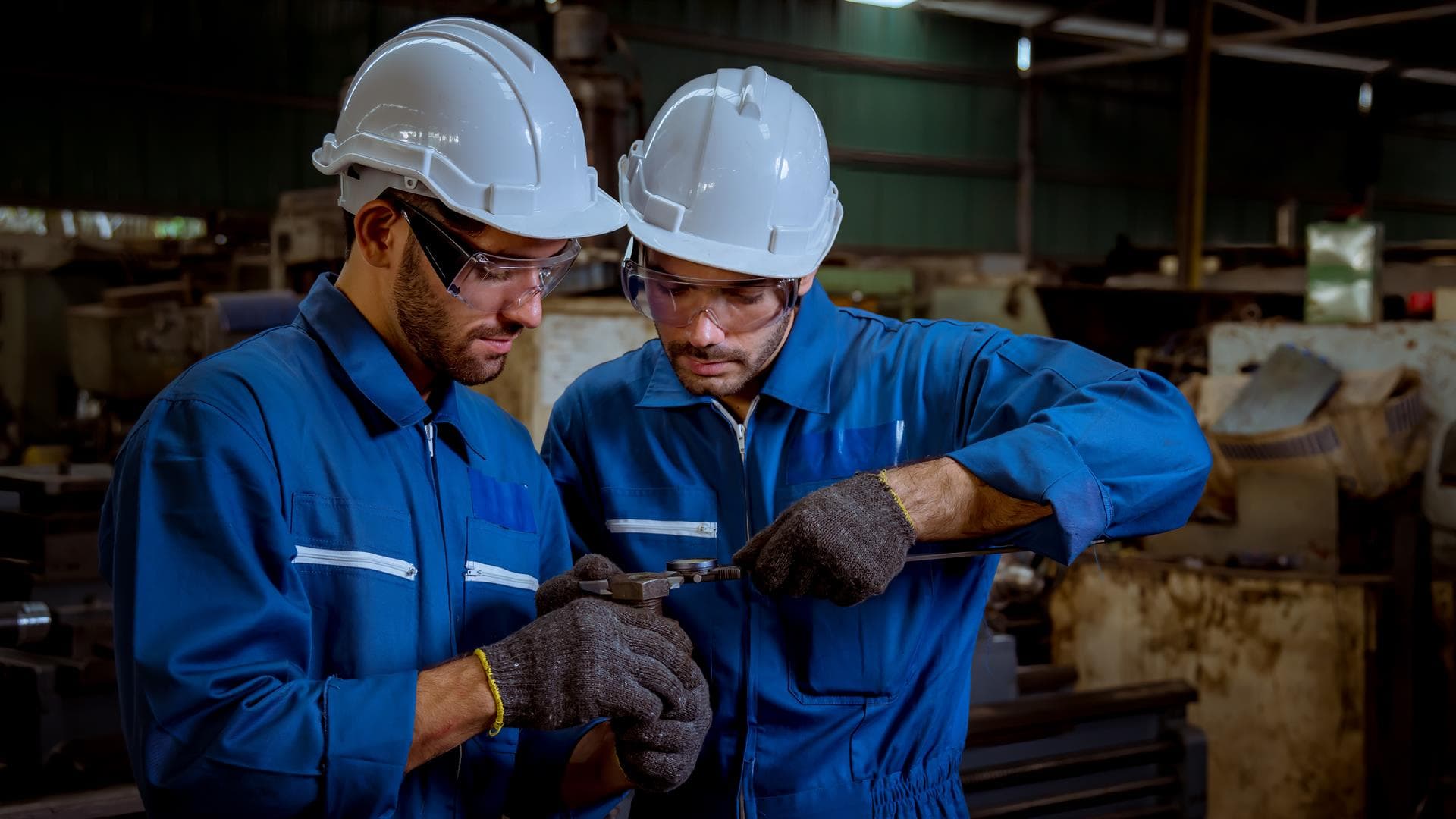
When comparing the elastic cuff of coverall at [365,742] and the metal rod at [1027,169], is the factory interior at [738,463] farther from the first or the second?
the metal rod at [1027,169]

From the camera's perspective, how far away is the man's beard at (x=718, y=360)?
1.40m

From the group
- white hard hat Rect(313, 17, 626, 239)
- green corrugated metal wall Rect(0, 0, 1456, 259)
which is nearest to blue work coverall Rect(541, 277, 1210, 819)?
white hard hat Rect(313, 17, 626, 239)

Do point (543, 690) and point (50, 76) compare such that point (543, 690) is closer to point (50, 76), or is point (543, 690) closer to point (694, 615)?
point (694, 615)

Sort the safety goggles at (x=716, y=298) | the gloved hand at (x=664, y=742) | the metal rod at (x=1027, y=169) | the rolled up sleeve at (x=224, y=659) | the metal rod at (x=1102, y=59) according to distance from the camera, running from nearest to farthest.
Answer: the rolled up sleeve at (x=224, y=659) → the gloved hand at (x=664, y=742) → the safety goggles at (x=716, y=298) → the metal rod at (x=1102, y=59) → the metal rod at (x=1027, y=169)

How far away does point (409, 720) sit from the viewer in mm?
1032

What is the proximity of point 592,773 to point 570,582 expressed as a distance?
0.27m

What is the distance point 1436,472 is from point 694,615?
112 inches

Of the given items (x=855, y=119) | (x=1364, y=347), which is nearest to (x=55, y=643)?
(x=1364, y=347)

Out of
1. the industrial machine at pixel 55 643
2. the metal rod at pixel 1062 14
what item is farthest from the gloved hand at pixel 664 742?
the metal rod at pixel 1062 14

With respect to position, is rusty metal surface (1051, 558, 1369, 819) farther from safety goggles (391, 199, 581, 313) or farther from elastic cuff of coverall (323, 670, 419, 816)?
elastic cuff of coverall (323, 670, 419, 816)

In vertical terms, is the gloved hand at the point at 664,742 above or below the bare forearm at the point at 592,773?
above

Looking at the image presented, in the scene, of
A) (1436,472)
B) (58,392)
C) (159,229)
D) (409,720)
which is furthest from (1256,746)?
(159,229)

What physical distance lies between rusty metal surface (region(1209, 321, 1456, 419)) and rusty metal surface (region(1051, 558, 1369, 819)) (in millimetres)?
746

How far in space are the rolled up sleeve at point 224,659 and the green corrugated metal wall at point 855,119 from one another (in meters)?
7.61
